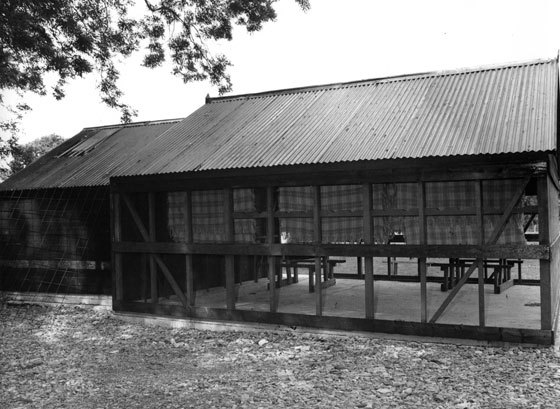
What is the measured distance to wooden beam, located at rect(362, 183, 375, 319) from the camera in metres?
8.88

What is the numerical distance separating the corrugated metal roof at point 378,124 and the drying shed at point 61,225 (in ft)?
8.55

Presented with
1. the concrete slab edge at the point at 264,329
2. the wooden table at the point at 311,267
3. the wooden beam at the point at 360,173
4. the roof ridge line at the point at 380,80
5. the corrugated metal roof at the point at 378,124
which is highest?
the roof ridge line at the point at 380,80

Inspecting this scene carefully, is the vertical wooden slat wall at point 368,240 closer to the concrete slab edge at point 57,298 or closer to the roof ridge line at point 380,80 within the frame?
the roof ridge line at point 380,80

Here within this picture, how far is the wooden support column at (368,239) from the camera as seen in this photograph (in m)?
8.88

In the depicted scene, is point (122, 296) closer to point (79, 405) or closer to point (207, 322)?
point (207, 322)

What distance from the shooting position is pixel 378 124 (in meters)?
9.81

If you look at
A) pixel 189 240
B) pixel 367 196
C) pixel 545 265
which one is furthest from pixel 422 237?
pixel 189 240

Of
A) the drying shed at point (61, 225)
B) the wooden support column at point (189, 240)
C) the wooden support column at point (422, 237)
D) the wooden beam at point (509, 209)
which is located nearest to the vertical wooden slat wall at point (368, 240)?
the wooden support column at point (422, 237)

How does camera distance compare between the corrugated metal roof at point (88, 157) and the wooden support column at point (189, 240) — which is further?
the corrugated metal roof at point (88, 157)

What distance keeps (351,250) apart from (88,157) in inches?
390

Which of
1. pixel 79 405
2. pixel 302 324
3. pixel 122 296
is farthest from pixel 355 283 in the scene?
pixel 79 405

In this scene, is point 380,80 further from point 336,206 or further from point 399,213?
point 399,213

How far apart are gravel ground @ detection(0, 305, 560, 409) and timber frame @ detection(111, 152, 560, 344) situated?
0.31 meters

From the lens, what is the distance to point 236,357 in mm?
8203
